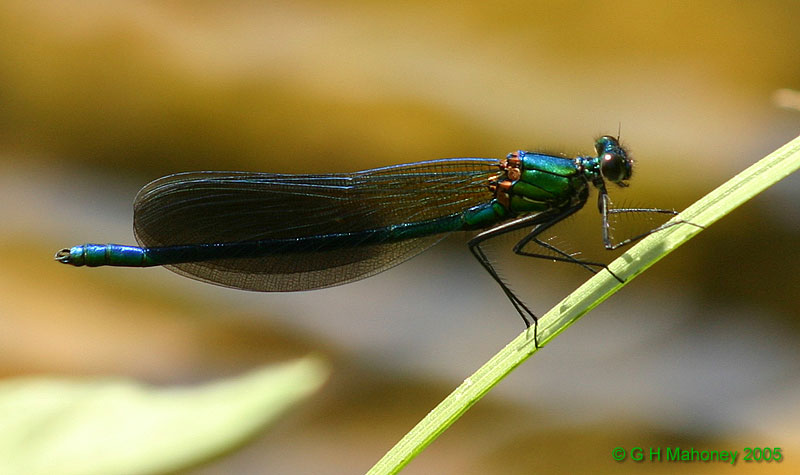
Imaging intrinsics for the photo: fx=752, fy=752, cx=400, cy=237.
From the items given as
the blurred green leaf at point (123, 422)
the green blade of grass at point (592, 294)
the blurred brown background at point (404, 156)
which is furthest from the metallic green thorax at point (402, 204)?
the blurred brown background at point (404, 156)

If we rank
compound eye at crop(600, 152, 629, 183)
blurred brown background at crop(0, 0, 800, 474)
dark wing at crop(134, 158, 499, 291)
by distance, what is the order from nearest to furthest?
compound eye at crop(600, 152, 629, 183), dark wing at crop(134, 158, 499, 291), blurred brown background at crop(0, 0, 800, 474)

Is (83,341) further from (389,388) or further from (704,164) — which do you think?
(704,164)

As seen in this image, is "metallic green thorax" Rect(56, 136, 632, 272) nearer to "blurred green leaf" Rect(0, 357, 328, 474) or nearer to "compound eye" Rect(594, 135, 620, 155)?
"compound eye" Rect(594, 135, 620, 155)

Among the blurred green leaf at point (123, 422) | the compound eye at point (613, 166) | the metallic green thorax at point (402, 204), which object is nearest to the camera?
the blurred green leaf at point (123, 422)

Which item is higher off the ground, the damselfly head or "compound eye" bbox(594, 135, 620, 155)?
"compound eye" bbox(594, 135, 620, 155)

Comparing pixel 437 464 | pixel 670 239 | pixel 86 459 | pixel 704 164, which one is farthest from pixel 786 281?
pixel 86 459

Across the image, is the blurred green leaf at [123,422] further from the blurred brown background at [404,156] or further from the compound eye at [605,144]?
the blurred brown background at [404,156]

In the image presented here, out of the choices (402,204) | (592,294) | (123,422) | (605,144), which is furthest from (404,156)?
(592,294)

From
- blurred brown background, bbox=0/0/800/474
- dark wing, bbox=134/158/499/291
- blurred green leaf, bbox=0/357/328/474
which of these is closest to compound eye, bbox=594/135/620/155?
dark wing, bbox=134/158/499/291
